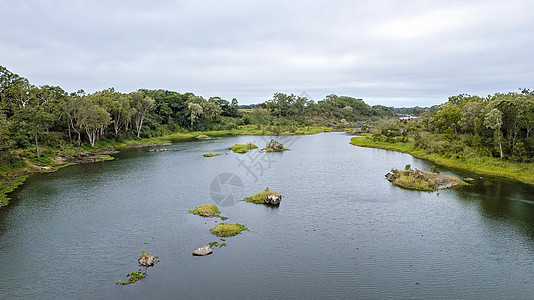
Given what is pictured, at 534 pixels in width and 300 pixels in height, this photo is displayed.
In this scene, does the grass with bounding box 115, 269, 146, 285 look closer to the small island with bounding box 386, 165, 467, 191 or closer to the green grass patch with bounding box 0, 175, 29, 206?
the green grass patch with bounding box 0, 175, 29, 206

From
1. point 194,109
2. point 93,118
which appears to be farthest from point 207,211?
point 194,109

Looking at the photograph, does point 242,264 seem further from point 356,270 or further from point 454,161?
point 454,161

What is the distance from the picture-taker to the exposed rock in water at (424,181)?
46.7m

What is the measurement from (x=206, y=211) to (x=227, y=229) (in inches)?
231

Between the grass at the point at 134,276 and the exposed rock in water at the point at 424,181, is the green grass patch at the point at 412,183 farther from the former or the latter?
the grass at the point at 134,276

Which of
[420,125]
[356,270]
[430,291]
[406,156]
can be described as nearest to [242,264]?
[356,270]

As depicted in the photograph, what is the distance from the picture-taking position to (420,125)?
352 ft

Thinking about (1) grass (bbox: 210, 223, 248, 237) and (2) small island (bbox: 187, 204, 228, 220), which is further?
(2) small island (bbox: 187, 204, 228, 220)

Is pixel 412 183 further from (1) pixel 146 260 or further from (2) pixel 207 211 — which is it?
(1) pixel 146 260

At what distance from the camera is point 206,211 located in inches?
1431

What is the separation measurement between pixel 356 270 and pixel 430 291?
17.0ft

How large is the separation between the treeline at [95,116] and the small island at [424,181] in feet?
202

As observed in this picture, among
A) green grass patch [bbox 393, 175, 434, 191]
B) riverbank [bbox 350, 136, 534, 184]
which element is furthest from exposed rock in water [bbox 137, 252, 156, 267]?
riverbank [bbox 350, 136, 534, 184]

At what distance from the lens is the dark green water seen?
72.9 feet
